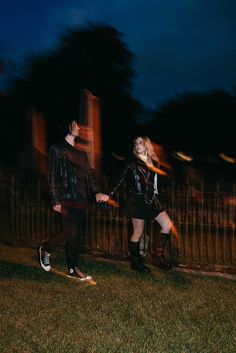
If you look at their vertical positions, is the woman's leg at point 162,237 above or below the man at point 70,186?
below

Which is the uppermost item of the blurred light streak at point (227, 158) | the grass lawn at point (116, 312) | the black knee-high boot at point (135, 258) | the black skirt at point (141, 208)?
the blurred light streak at point (227, 158)

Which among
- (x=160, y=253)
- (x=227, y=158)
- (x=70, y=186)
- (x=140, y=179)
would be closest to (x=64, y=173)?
(x=70, y=186)

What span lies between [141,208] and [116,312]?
2303 mm

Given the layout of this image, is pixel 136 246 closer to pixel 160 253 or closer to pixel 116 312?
pixel 160 253

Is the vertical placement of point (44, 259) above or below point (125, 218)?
below

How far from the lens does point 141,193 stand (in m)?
7.44

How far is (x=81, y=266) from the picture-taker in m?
7.79

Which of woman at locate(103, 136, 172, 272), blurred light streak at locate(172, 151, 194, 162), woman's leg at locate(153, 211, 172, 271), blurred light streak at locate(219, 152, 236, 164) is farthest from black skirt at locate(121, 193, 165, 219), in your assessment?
blurred light streak at locate(172, 151, 194, 162)

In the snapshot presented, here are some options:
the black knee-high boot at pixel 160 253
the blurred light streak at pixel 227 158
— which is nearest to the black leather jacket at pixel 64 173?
the black knee-high boot at pixel 160 253

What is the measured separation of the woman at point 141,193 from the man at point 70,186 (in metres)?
0.60

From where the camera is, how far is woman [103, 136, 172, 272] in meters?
7.41

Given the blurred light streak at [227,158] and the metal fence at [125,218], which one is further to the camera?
the blurred light streak at [227,158]

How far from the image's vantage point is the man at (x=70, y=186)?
269 inches

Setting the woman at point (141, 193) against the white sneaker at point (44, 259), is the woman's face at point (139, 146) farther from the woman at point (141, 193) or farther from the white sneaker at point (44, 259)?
the white sneaker at point (44, 259)
